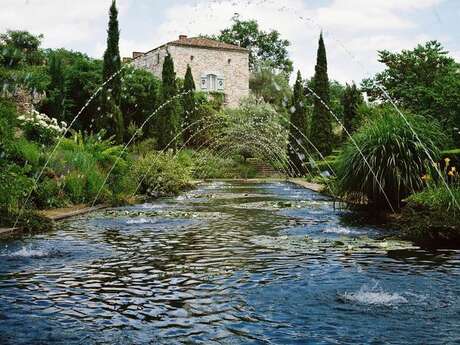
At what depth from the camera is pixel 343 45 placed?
452 inches

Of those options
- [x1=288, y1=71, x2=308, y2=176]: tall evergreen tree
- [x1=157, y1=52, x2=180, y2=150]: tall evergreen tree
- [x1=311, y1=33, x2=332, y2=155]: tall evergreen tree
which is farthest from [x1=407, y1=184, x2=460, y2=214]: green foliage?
[x1=288, y1=71, x2=308, y2=176]: tall evergreen tree

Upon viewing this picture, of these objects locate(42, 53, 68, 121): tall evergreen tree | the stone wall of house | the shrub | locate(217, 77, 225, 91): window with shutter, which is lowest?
the shrub

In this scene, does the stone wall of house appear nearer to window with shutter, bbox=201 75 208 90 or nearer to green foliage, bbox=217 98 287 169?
window with shutter, bbox=201 75 208 90

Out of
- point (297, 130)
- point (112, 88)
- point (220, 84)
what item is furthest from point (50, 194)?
point (220, 84)

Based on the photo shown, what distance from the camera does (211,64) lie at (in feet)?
194

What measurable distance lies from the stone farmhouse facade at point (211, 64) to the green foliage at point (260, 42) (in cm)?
1071

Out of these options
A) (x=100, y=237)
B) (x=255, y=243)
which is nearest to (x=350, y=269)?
(x=255, y=243)

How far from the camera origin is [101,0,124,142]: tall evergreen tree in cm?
3151

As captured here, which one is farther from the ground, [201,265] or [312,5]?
[312,5]

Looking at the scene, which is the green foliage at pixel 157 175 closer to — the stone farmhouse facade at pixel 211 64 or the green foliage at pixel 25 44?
the green foliage at pixel 25 44

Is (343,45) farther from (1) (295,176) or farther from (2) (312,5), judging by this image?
(1) (295,176)

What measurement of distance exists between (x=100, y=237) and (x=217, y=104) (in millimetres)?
45476

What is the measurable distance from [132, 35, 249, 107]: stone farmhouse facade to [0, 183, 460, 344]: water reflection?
48.3m

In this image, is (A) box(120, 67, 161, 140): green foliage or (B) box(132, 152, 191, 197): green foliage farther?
(A) box(120, 67, 161, 140): green foliage
